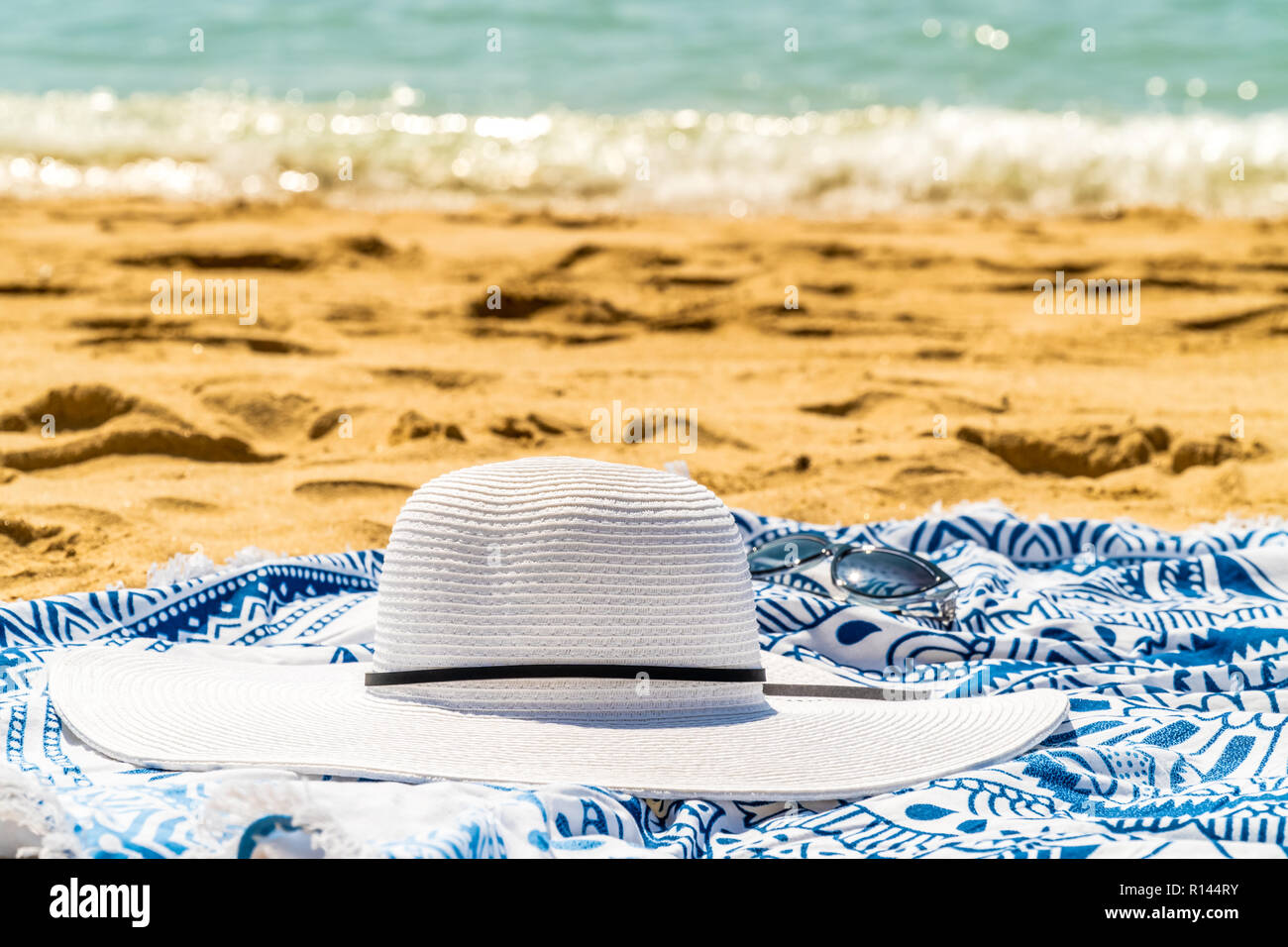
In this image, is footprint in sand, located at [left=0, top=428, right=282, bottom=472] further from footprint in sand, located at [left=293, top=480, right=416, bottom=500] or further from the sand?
footprint in sand, located at [left=293, top=480, right=416, bottom=500]

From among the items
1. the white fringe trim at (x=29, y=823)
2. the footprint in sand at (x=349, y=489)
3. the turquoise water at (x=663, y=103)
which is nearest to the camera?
the white fringe trim at (x=29, y=823)

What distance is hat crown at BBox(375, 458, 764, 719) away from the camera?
5.34 feet

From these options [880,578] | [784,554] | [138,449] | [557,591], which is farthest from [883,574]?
[138,449]

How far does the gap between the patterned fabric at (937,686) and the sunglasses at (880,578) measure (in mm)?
51

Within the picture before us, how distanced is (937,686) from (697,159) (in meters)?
6.26

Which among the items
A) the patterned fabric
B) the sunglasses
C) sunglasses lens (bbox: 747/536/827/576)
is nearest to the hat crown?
the patterned fabric

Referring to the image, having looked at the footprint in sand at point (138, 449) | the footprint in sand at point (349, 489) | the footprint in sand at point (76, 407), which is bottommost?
the footprint in sand at point (349, 489)

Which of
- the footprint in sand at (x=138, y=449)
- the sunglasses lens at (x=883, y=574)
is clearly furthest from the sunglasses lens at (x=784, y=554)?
the footprint in sand at (x=138, y=449)

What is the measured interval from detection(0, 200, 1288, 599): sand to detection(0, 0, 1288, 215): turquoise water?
2.74ft

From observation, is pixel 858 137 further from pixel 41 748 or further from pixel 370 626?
pixel 41 748

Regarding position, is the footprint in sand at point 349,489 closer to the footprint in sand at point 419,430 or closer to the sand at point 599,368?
the sand at point 599,368

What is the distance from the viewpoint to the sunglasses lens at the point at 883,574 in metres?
2.54
